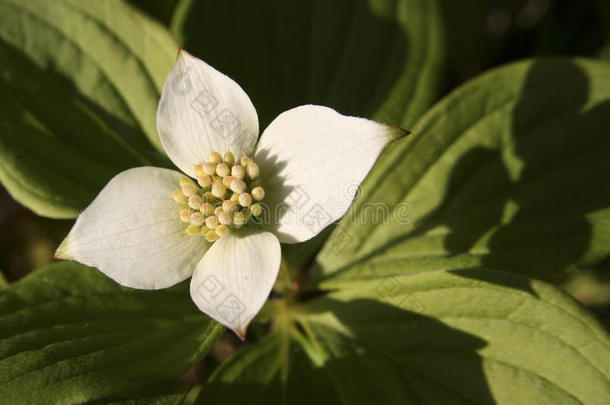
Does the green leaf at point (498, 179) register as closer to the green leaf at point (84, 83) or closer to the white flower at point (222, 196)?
the white flower at point (222, 196)

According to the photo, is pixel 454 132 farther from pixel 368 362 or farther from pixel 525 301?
pixel 368 362

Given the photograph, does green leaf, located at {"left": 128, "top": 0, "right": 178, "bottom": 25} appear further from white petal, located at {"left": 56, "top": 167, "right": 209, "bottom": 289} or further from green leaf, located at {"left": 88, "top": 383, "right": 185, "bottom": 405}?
green leaf, located at {"left": 88, "top": 383, "right": 185, "bottom": 405}

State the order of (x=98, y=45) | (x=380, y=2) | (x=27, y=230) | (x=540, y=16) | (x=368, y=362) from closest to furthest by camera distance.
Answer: (x=368, y=362)
(x=98, y=45)
(x=380, y=2)
(x=27, y=230)
(x=540, y=16)

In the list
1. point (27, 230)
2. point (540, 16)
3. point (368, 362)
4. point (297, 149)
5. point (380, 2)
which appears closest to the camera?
point (297, 149)

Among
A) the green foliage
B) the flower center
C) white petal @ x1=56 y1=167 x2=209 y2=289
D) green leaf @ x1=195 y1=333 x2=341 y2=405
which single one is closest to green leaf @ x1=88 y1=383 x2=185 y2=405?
the green foliage

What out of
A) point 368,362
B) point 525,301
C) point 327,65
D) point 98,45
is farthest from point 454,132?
point 98,45

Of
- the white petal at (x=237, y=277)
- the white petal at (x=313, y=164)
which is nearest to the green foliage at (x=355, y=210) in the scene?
the white petal at (x=237, y=277)
